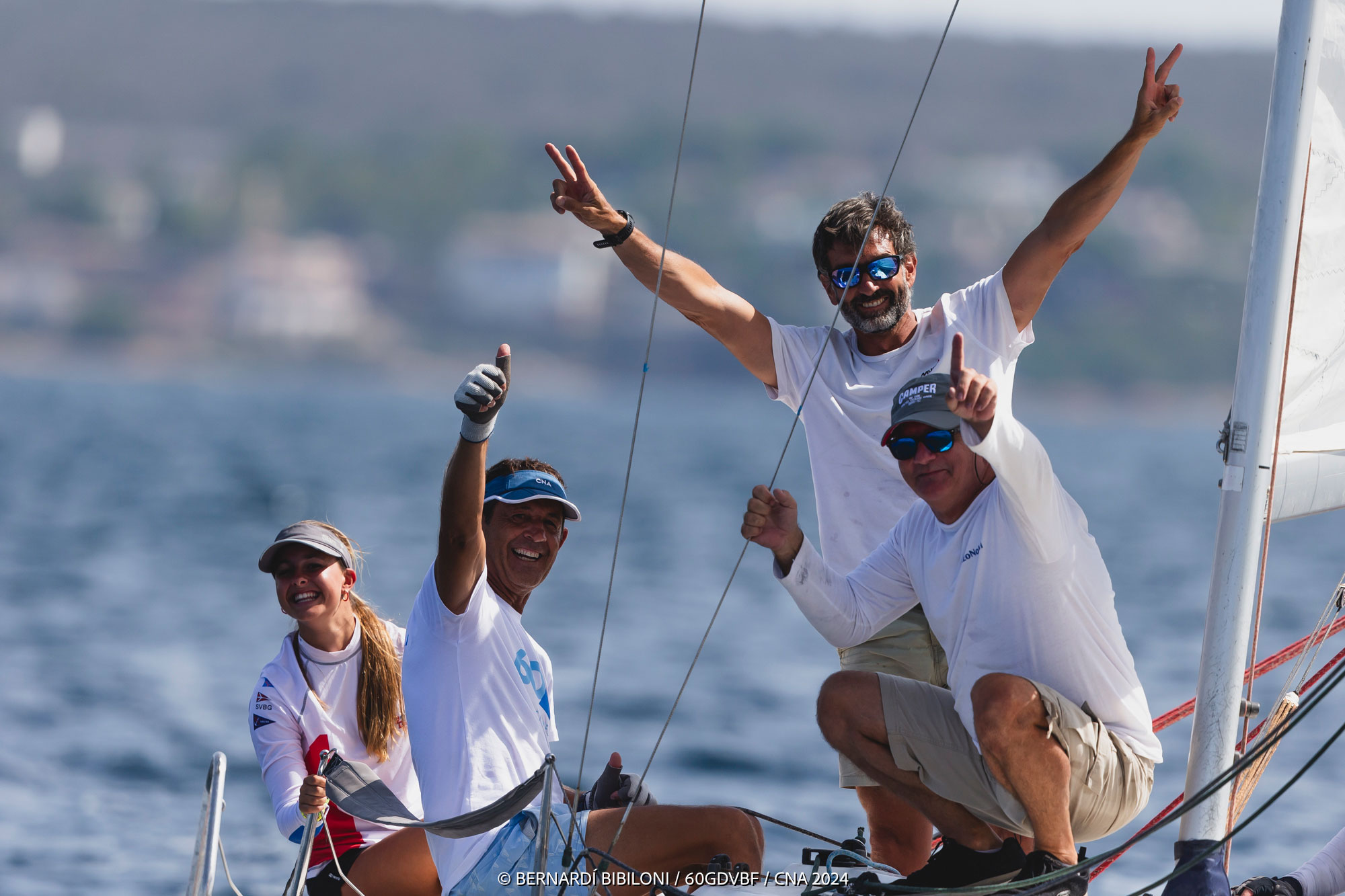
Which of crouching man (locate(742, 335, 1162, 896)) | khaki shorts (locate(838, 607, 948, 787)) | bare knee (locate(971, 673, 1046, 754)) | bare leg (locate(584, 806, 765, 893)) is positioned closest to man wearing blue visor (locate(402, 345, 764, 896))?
bare leg (locate(584, 806, 765, 893))

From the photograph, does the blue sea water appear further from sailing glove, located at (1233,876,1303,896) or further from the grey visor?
sailing glove, located at (1233,876,1303,896)

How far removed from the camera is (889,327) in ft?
12.2

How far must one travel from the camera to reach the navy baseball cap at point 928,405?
3.10m

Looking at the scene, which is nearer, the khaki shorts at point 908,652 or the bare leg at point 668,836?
the bare leg at point 668,836

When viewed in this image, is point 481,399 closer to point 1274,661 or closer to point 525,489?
point 525,489

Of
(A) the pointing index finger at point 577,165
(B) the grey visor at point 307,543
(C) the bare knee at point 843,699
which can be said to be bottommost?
(C) the bare knee at point 843,699

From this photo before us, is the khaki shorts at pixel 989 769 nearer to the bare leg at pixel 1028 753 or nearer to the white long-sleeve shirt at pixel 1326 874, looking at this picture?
the bare leg at pixel 1028 753

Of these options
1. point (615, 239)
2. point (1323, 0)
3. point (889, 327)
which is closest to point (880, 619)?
point (889, 327)

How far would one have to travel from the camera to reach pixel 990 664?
3160 millimetres

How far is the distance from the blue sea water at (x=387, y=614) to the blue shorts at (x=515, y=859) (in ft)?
16.2

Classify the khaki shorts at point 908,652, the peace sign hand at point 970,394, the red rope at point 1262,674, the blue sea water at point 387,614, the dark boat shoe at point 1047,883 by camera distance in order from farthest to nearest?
the blue sea water at point 387,614
the khaki shorts at point 908,652
the red rope at point 1262,674
the dark boat shoe at point 1047,883
the peace sign hand at point 970,394

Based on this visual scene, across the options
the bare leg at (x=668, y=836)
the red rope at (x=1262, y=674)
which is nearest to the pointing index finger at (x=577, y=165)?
the bare leg at (x=668, y=836)

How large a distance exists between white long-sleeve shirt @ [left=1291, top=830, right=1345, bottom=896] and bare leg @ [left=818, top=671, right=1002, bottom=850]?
26.8 inches

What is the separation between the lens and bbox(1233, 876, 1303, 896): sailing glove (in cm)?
326
